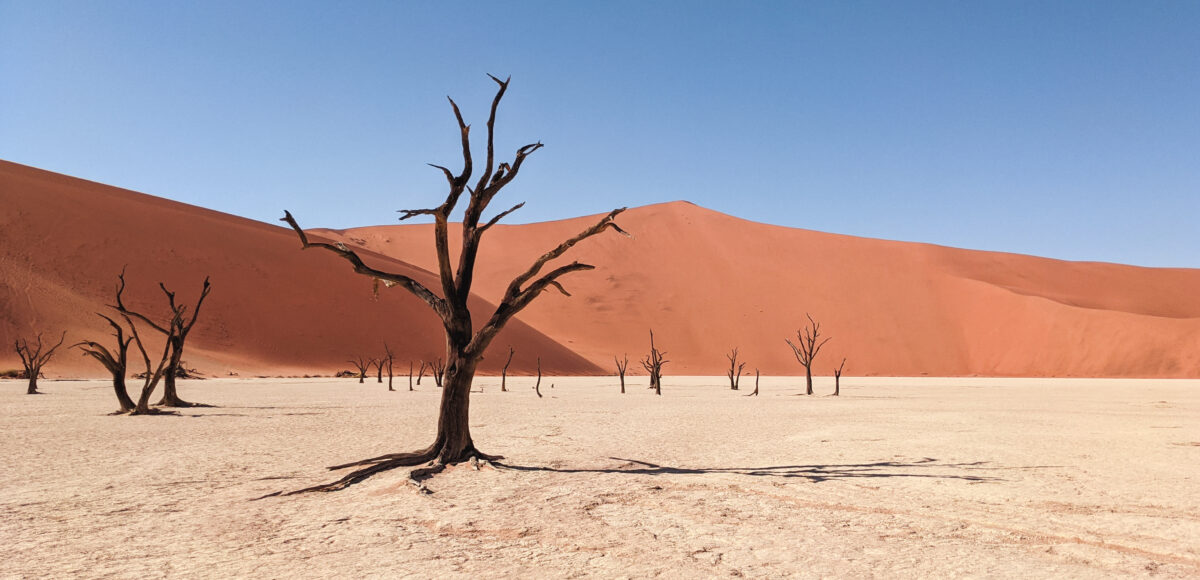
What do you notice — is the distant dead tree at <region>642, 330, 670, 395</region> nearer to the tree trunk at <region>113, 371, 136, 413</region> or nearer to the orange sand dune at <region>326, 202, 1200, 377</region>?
the tree trunk at <region>113, 371, 136, 413</region>

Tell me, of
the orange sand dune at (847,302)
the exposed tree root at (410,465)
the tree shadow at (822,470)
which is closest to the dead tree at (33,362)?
the exposed tree root at (410,465)

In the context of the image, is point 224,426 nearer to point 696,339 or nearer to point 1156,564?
point 1156,564

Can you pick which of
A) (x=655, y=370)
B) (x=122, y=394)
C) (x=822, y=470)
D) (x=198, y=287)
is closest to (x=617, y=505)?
(x=822, y=470)

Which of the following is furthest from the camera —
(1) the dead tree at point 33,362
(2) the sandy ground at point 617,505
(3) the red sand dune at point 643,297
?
(3) the red sand dune at point 643,297

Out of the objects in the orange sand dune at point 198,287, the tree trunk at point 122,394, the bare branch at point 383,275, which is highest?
the orange sand dune at point 198,287

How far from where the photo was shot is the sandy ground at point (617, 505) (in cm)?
528

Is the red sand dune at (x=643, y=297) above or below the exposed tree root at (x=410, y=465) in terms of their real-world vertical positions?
above

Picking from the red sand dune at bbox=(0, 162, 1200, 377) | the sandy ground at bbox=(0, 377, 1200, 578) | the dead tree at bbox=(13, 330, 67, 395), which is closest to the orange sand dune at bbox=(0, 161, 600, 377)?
the red sand dune at bbox=(0, 162, 1200, 377)

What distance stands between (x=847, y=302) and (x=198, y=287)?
5785 cm

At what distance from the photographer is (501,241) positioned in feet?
352

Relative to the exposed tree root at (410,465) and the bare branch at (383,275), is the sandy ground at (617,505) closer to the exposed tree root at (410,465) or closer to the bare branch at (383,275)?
the exposed tree root at (410,465)

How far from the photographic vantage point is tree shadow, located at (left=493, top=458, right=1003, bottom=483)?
29.6ft

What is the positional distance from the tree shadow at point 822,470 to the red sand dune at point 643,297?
4407cm

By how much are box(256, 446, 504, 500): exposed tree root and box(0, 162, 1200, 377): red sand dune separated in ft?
141
